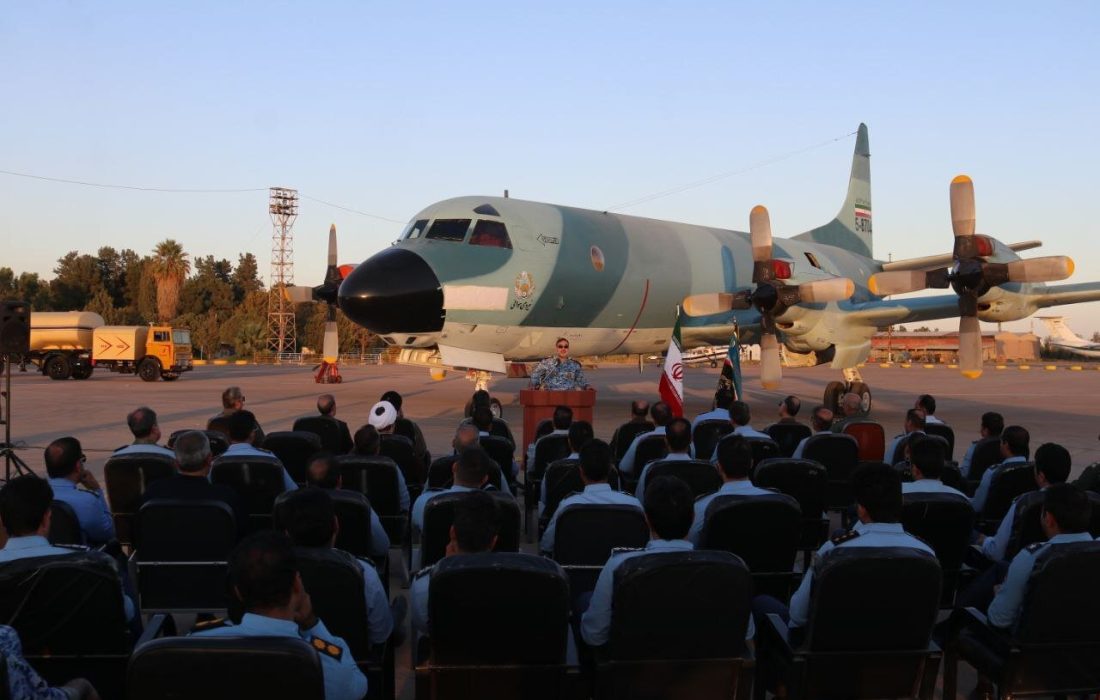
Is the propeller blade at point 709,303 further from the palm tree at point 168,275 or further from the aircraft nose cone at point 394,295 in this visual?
the palm tree at point 168,275

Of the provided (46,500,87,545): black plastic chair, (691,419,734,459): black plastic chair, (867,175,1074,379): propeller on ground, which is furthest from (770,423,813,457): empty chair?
(867,175,1074,379): propeller on ground

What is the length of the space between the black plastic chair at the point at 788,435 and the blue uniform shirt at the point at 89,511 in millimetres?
6498

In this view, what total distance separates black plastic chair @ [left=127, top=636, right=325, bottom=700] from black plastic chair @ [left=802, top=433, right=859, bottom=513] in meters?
6.60

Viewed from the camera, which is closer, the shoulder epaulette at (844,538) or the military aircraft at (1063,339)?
the shoulder epaulette at (844,538)

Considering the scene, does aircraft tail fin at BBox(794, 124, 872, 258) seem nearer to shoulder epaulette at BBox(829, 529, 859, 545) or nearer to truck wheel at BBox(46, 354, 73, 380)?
shoulder epaulette at BBox(829, 529, 859, 545)

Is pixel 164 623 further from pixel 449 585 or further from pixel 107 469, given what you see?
pixel 107 469

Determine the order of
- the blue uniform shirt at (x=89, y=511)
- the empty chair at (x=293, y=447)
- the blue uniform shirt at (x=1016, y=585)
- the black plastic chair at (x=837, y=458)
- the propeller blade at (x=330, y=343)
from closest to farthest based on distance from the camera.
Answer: the blue uniform shirt at (x=1016, y=585), the blue uniform shirt at (x=89, y=511), the empty chair at (x=293, y=447), the black plastic chair at (x=837, y=458), the propeller blade at (x=330, y=343)

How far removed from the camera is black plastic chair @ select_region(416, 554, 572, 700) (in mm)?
3438

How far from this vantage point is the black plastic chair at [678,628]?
360cm

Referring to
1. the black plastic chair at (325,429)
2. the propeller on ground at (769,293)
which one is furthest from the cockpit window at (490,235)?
the black plastic chair at (325,429)

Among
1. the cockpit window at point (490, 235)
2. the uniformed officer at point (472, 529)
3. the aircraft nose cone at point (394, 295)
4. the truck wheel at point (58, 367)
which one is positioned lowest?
the truck wheel at point (58, 367)

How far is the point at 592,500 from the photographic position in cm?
517

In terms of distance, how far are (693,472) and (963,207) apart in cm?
1261

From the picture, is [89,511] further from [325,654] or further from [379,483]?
Answer: [325,654]
